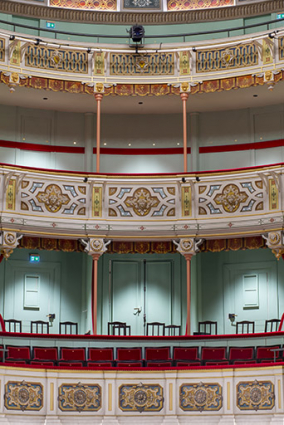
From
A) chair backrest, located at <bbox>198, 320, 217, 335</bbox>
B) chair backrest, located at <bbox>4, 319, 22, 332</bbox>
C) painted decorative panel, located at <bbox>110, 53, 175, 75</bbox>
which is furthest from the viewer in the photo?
painted decorative panel, located at <bbox>110, 53, 175, 75</bbox>

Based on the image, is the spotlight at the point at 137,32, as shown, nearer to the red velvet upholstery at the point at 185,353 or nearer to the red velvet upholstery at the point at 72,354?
the red velvet upholstery at the point at 185,353

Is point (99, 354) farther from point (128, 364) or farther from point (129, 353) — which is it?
point (128, 364)

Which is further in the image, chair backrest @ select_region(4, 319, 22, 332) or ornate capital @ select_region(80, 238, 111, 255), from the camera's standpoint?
ornate capital @ select_region(80, 238, 111, 255)

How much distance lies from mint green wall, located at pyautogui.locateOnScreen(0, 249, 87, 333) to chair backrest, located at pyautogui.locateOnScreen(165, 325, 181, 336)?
1964 mm

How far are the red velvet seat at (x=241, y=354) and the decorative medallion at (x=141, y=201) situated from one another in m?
4.72

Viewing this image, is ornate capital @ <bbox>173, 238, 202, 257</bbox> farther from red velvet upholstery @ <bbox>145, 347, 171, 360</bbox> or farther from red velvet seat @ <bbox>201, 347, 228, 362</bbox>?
red velvet seat @ <bbox>201, 347, 228, 362</bbox>

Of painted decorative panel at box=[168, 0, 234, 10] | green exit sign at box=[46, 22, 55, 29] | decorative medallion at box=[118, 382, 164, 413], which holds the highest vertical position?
painted decorative panel at box=[168, 0, 234, 10]

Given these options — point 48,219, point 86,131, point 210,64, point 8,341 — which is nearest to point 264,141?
point 210,64

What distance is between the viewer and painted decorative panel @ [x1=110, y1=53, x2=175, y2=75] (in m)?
21.5

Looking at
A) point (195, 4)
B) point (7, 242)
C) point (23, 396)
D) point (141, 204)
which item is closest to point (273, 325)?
point (141, 204)

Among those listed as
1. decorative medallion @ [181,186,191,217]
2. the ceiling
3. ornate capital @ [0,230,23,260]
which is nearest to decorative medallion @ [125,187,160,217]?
decorative medallion @ [181,186,191,217]

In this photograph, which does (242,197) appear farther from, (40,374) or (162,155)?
(40,374)

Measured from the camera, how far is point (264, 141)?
22094mm

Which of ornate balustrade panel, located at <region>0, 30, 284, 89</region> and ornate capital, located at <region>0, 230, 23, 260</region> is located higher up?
ornate balustrade panel, located at <region>0, 30, 284, 89</region>
